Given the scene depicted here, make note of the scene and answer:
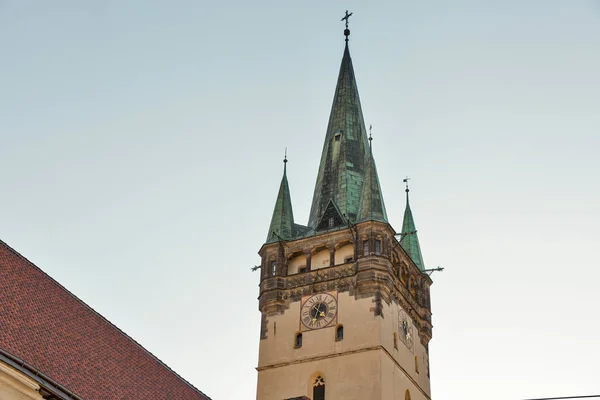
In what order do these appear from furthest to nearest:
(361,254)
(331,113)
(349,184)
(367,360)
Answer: (331,113), (349,184), (361,254), (367,360)

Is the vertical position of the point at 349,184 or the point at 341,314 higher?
the point at 349,184

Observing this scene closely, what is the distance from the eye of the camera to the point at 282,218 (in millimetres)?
42188

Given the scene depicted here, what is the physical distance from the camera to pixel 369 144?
4522 cm

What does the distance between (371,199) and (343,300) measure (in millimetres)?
4657

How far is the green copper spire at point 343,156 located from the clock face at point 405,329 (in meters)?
4.53

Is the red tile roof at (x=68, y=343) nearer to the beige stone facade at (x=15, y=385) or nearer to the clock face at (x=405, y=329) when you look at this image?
the beige stone facade at (x=15, y=385)

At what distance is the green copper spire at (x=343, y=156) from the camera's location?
4241 centimetres

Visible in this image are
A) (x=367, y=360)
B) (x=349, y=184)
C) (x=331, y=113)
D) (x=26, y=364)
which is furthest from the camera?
(x=331, y=113)

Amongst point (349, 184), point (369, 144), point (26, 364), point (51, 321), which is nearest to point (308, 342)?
point (349, 184)

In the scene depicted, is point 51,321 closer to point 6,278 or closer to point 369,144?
point 6,278

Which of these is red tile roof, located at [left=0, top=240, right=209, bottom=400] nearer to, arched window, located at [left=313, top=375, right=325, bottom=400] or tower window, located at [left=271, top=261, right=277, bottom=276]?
arched window, located at [left=313, top=375, right=325, bottom=400]

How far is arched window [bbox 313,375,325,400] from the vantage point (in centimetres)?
3647

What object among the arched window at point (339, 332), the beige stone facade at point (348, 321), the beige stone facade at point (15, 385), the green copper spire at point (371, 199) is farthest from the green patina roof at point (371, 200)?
the beige stone facade at point (15, 385)

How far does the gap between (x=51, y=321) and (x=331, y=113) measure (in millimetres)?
24186
